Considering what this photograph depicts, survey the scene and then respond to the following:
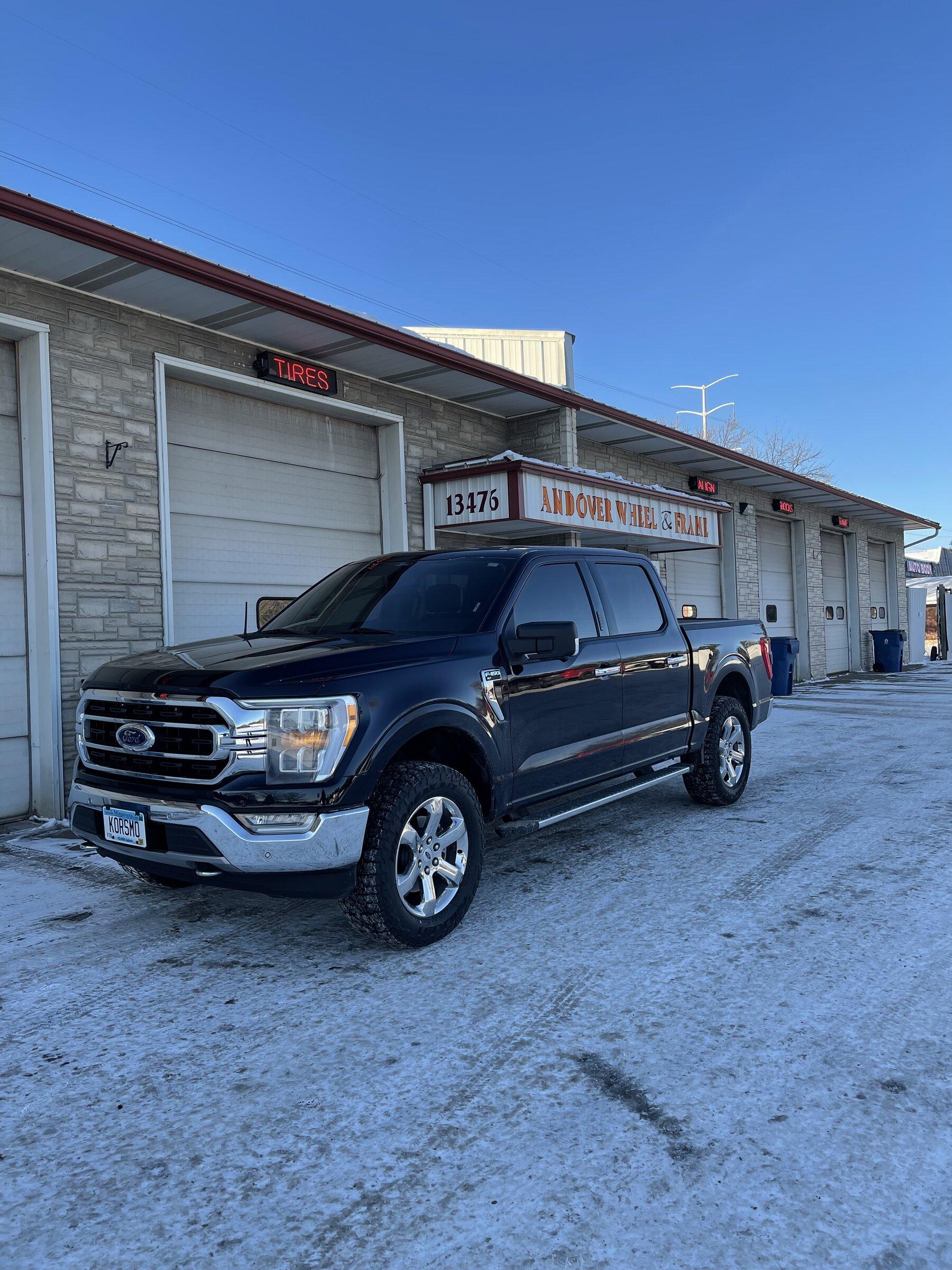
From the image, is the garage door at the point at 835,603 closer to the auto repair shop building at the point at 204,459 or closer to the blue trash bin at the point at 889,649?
the blue trash bin at the point at 889,649

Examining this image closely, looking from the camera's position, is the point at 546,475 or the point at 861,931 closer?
the point at 861,931

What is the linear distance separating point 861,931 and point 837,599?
74.5ft

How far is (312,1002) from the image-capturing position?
12.0ft

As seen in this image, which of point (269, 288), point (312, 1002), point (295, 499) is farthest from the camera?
point (295, 499)

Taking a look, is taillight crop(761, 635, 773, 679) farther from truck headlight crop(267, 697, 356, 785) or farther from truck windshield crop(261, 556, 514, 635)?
truck headlight crop(267, 697, 356, 785)

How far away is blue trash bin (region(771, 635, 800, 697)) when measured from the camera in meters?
18.1

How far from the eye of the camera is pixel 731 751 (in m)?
7.28

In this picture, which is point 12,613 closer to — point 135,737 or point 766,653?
point 135,737

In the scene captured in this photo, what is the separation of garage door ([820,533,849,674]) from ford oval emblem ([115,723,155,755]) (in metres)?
22.2

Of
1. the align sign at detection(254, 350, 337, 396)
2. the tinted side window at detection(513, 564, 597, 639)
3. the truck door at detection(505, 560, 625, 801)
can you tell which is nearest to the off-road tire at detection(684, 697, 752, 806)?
the truck door at detection(505, 560, 625, 801)

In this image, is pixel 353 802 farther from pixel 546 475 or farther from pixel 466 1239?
pixel 546 475

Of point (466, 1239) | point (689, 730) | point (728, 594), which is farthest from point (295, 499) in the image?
point (728, 594)

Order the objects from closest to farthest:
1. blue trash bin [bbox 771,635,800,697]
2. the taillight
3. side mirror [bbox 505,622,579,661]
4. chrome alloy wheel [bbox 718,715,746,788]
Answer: side mirror [bbox 505,622,579,661] → chrome alloy wheel [bbox 718,715,746,788] → the taillight → blue trash bin [bbox 771,635,800,697]

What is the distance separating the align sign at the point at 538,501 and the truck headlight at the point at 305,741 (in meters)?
6.91
